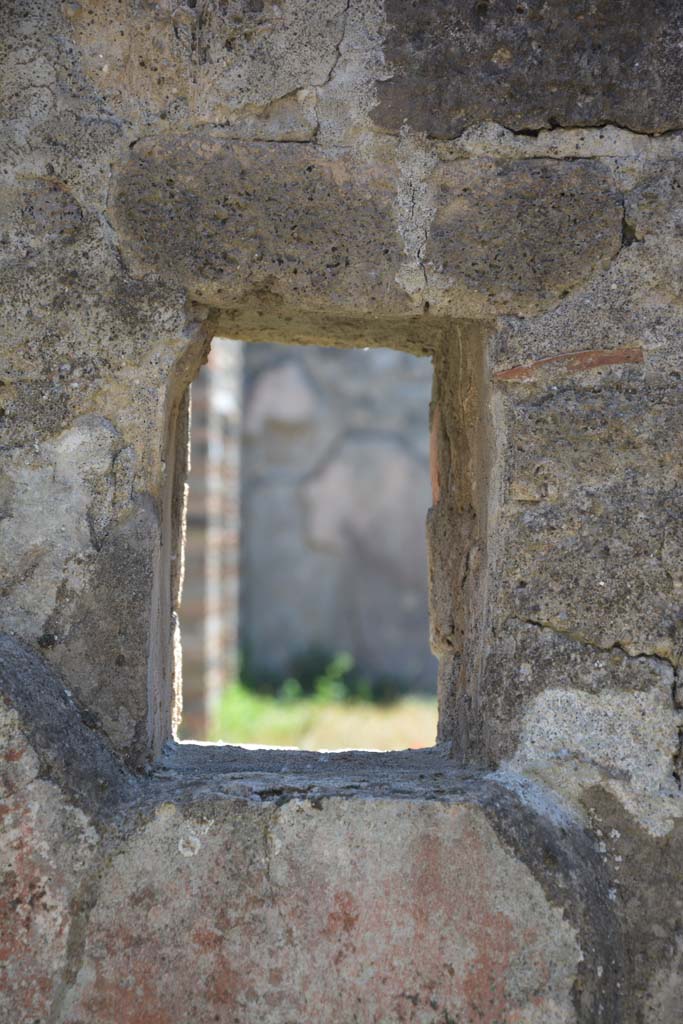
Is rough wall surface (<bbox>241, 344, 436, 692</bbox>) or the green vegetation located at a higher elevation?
rough wall surface (<bbox>241, 344, 436, 692</bbox>)

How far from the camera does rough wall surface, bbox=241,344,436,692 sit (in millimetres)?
6711

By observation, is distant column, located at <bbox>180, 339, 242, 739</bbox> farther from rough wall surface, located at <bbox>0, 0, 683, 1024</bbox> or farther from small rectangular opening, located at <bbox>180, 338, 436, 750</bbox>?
rough wall surface, located at <bbox>0, 0, 683, 1024</bbox>

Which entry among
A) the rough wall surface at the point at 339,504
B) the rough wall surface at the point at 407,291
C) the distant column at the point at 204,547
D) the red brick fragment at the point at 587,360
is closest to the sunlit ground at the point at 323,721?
the distant column at the point at 204,547

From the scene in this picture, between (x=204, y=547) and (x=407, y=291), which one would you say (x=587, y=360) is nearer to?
(x=407, y=291)

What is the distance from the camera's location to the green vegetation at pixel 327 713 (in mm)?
5043

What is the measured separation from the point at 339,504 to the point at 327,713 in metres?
1.55

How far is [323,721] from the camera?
18.0 feet

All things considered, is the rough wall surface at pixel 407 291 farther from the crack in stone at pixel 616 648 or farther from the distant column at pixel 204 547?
the distant column at pixel 204 547

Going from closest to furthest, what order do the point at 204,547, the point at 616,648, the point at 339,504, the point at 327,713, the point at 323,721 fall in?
1. the point at 616,648
2. the point at 204,547
3. the point at 323,721
4. the point at 327,713
5. the point at 339,504

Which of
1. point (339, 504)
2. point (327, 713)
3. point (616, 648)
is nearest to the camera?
point (616, 648)

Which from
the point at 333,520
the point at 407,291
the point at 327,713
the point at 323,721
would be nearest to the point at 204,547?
the point at 323,721

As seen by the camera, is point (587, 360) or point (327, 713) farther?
point (327, 713)

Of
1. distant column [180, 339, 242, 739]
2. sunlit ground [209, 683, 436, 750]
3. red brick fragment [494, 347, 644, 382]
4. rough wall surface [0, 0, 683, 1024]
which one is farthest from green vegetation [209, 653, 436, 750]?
red brick fragment [494, 347, 644, 382]

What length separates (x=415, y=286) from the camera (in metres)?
1.55
